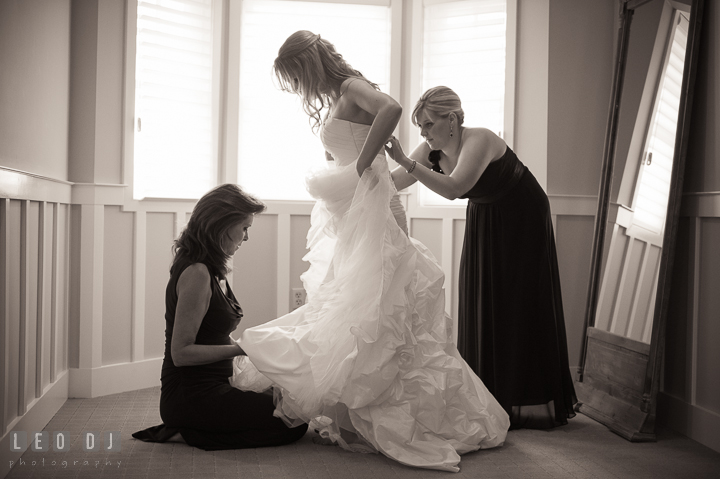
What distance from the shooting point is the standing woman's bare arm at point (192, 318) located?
2143mm

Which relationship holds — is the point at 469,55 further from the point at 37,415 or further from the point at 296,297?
the point at 37,415

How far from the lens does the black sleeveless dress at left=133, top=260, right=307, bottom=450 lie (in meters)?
2.23

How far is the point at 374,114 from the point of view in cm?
231

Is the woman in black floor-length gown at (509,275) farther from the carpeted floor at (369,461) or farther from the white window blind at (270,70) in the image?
the white window blind at (270,70)

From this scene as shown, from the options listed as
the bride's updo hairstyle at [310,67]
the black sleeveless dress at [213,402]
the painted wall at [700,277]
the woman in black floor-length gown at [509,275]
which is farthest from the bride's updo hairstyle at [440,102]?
the black sleeveless dress at [213,402]

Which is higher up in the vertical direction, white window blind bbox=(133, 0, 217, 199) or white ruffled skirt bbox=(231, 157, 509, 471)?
white window blind bbox=(133, 0, 217, 199)

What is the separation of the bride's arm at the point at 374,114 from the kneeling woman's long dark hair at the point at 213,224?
0.44 meters

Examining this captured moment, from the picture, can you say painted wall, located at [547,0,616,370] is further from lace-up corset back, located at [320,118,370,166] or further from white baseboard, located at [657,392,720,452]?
lace-up corset back, located at [320,118,370,166]

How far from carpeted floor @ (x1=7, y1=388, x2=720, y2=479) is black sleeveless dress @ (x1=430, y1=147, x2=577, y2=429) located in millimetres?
172

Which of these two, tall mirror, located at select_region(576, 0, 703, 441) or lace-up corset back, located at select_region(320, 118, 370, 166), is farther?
tall mirror, located at select_region(576, 0, 703, 441)

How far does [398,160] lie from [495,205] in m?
0.55

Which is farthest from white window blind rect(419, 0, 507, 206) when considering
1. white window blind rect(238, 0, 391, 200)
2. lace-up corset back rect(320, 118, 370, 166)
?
lace-up corset back rect(320, 118, 370, 166)

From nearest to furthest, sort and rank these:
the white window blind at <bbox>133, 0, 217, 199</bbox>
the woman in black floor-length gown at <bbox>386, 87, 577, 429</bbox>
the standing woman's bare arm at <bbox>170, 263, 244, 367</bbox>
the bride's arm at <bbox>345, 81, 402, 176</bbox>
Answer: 1. the standing woman's bare arm at <bbox>170, 263, 244, 367</bbox>
2. the bride's arm at <bbox>345, 81, 402, 176</bbox>
3. the woman in black floor-length gown at <bbox>386, 87, 577, 429</bbox>
4. the white window blind at <bbox>133, 0, 217, 199</bbox>

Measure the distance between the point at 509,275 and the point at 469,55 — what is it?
1515 millimetres
